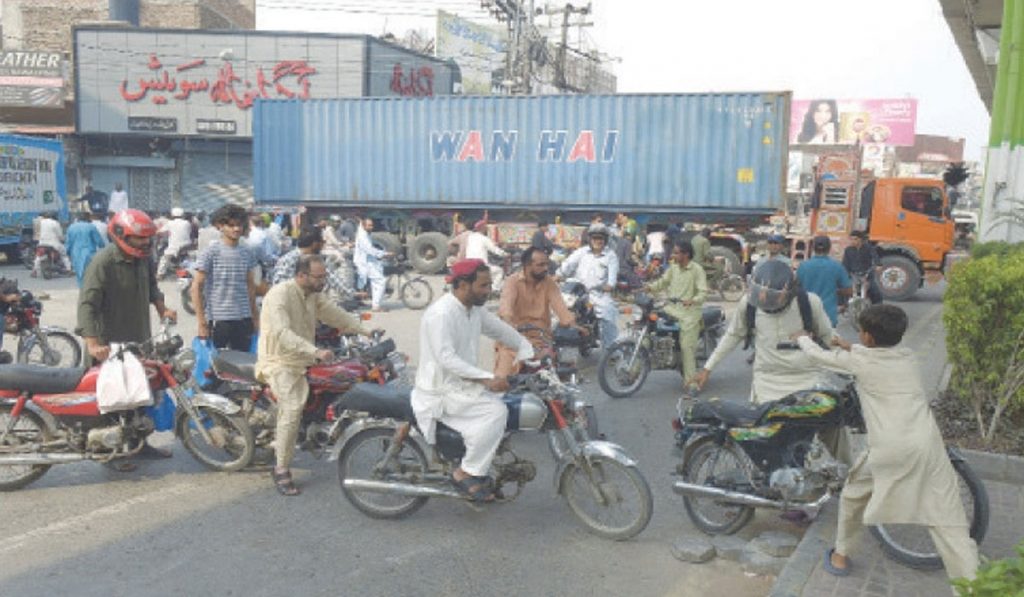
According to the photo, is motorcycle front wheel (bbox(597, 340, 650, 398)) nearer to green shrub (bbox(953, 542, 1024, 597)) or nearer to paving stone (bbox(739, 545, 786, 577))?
paving stone (bbox(739, 545, 786, 577))

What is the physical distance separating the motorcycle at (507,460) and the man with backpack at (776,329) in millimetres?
763

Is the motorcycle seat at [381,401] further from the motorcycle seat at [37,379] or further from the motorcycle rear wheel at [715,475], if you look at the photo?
the motorcycle seat at [37,379]

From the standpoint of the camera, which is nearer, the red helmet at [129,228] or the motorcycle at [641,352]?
the red helmet at [129,228]

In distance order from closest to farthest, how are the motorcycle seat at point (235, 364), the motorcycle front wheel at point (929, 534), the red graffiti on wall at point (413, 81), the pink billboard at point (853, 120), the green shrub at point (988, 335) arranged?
the motorcycle front wheel at point (929, 534) → the green shrub at point (988, 335) → the motorcycle seat at point (235, 364) → the red graffiti on wall at point (413, 81) → the pink billboard at point (853, 120)

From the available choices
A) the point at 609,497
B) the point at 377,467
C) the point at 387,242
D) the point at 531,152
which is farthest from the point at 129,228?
the point at 387,242

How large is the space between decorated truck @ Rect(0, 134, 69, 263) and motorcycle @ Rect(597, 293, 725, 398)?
1485cm

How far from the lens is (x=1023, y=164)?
307 inches

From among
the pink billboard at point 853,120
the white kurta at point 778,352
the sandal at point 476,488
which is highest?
the pink billboard at point 853,120

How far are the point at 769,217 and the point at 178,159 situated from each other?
65.3 ft

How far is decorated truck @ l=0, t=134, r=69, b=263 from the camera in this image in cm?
1698

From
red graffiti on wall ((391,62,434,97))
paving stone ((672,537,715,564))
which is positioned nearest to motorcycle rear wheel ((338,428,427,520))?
paving stone ((672,537,715,564))

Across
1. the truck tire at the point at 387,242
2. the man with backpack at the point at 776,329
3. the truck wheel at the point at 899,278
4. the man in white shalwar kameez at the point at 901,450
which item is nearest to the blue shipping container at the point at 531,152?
the truck tire at the point at 387,242

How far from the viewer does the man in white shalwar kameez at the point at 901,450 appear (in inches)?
130

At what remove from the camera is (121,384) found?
15.8 ft
